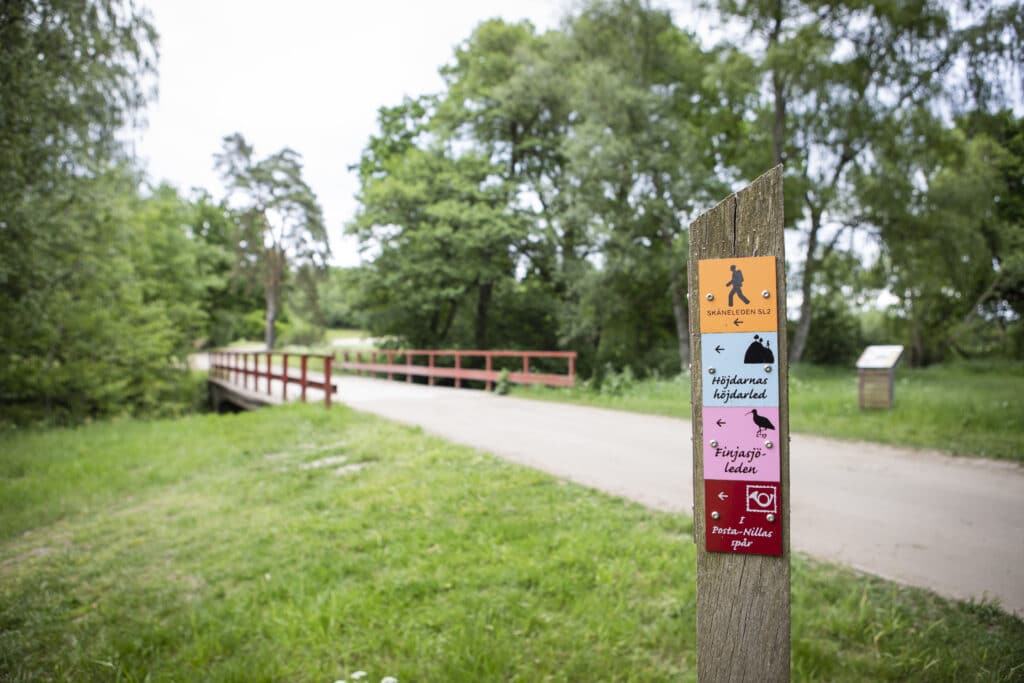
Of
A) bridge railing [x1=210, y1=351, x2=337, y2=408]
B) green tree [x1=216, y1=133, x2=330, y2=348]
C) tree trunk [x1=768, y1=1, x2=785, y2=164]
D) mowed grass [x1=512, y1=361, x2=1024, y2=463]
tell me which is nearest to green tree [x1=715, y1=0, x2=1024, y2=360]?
tree trunk [x1=768, y1=1, x2=785, y2=164]

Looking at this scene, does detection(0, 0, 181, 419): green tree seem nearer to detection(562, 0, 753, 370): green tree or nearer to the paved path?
the paved path

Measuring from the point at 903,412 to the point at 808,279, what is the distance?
825cm

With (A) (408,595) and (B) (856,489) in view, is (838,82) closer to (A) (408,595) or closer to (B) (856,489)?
(B) (856,489)

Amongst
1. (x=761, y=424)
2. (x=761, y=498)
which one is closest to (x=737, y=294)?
(x=761, y=424)

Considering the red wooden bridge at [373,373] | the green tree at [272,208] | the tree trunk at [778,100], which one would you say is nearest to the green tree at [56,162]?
the red wooden bridge at [373,373]

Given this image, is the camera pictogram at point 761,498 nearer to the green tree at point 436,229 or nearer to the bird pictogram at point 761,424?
the bird pictogram at point 761,424

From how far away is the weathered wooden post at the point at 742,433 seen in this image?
4.82ft

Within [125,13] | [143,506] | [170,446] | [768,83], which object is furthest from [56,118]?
[768,83]

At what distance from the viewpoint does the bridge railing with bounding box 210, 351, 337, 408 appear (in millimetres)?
10745

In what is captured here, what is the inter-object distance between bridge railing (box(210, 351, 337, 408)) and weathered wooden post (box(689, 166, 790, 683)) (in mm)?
8716

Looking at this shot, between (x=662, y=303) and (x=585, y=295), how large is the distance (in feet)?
12.0

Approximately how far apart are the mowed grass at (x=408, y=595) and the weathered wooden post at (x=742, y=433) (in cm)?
117

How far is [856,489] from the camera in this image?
15.7 feet

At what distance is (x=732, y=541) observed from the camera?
1539 mm
